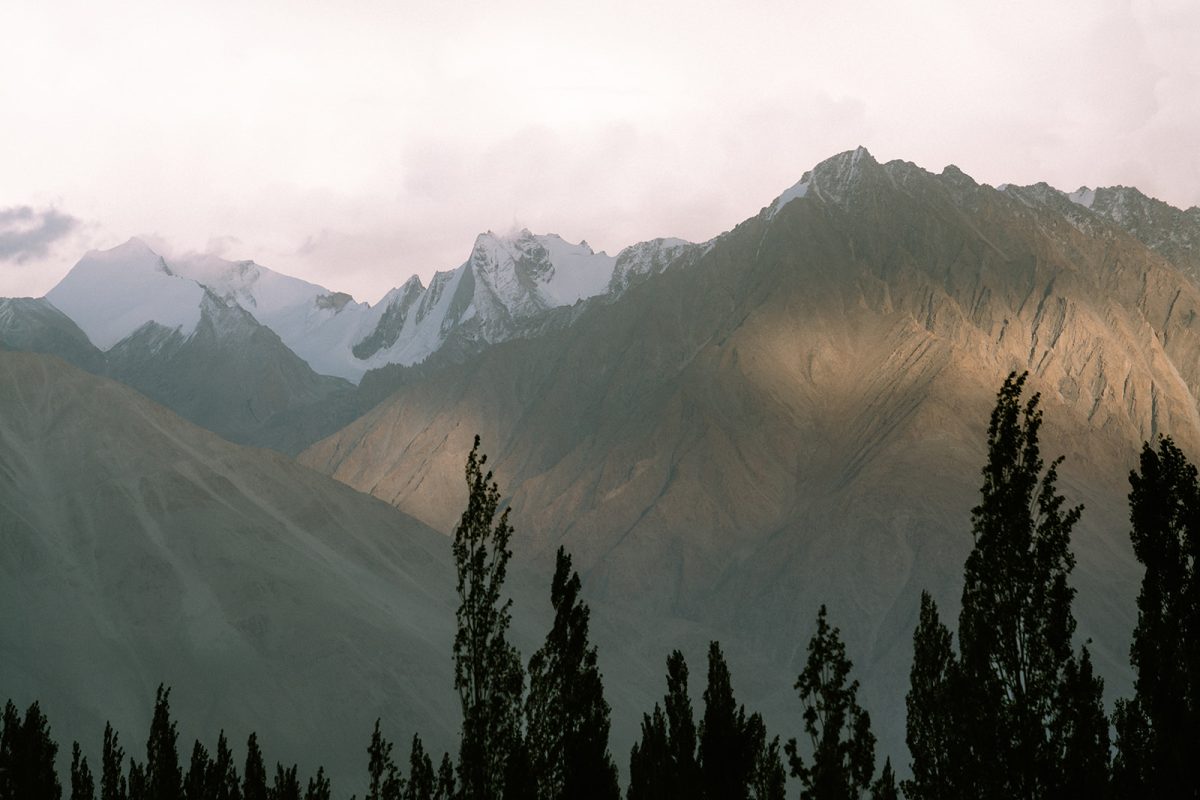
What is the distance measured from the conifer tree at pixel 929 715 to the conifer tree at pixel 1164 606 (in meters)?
6.42

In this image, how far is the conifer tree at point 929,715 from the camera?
127 ft

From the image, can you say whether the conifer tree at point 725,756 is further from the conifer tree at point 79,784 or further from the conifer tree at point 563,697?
the conifer tree at point 79,784

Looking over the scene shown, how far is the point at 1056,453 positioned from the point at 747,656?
50.8 metres

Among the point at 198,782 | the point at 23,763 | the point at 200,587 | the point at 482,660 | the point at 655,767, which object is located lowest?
the point at 198,782

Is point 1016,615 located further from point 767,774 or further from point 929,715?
point 767,774

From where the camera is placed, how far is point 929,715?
40.4 metres

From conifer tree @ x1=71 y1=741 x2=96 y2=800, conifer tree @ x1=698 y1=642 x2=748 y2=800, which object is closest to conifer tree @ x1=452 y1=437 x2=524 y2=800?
conifer tree @ x1=698 y1=642 x2=748 y2=800

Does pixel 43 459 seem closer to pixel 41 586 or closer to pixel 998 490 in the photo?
pixel 41 586

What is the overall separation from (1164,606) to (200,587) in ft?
404

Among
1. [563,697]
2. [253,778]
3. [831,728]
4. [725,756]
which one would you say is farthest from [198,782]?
[831,728]

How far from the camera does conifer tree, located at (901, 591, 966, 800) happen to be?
127 ft

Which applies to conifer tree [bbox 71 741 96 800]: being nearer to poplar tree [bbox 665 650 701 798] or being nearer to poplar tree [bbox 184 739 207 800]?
poplar tree [bbox 184 739 207 800]

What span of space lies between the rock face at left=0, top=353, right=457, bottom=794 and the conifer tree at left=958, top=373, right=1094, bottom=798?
298ft

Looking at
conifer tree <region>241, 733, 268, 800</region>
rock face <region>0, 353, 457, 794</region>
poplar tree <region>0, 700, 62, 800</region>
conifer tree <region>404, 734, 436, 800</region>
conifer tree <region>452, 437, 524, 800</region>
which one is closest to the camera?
conifer tree <region>452, 437, 524, 800</region>
